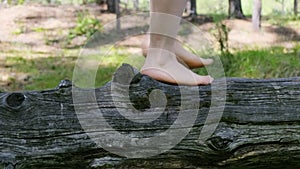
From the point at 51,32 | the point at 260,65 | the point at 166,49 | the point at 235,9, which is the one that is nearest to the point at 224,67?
the point at 260,65

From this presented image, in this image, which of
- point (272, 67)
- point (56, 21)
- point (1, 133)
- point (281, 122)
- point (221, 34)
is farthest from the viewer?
point (56, 21)

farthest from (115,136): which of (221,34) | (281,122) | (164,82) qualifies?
(221,34)

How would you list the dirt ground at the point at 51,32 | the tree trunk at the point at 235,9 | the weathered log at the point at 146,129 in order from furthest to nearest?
the tree trunk at the point at 235,9 < the dirt ground at the point at 51,32 < the weathered log at the point at 146,129

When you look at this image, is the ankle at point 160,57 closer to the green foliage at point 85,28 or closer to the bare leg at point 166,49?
the bare leg at point 166,49

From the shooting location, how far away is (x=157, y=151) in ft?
4.69

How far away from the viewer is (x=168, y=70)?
1.58m

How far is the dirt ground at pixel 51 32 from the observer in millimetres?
8445

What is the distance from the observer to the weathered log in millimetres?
1397

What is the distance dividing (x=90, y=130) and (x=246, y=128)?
49 centimetres

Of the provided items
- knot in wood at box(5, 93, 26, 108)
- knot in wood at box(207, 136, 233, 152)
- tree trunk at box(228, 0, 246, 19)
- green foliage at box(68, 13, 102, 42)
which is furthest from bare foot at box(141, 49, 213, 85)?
tree trunk at box(228, 0, 246, 19)

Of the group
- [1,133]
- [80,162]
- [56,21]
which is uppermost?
[1,133]

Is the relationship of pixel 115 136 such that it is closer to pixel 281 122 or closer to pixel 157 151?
pixel 157 151

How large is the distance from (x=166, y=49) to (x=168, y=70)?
0.10 m

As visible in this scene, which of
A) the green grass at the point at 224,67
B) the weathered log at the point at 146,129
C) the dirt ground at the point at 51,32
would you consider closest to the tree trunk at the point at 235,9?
the dirt ground at the point at 51,32
